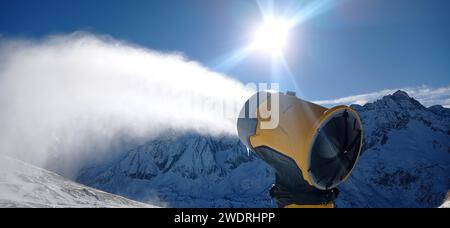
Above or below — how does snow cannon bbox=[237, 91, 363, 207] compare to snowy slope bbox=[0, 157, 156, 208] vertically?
below

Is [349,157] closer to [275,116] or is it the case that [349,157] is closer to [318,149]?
[318,149]

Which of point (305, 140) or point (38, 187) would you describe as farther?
point (38, 187)

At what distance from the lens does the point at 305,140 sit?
7023mm

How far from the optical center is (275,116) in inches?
285

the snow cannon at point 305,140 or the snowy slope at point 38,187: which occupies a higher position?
the snowy slope at point 38,187

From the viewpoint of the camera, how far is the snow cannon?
7102 millimetres

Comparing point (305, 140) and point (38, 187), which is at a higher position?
point (38, 187)

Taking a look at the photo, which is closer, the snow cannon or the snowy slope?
the snow cannon

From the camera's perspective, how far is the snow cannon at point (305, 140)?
7102mm

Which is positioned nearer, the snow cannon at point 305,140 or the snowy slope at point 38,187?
the snow cannon at point 305,140
